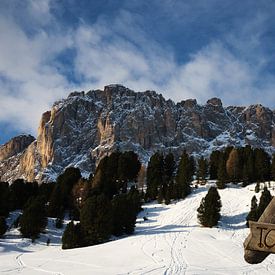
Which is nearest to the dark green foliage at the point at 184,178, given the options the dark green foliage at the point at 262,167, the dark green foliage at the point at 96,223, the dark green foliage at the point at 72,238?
the dark green foliage at the point at 262,167

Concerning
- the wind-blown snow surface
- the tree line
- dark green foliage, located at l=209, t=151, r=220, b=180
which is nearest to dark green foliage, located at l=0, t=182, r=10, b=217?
the tree line

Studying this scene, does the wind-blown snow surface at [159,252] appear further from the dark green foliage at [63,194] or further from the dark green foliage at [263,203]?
the dark green foliage at [63,194]

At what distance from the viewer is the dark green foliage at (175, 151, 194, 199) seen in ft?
209

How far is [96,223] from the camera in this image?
44.2 meters

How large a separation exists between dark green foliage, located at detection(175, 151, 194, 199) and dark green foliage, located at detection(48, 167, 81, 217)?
51.8 ft

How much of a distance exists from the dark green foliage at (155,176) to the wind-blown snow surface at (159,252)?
11078 millimetres

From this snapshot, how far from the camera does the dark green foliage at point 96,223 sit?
4403 cm

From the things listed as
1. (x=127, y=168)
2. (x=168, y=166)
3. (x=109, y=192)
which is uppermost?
(x=168, y=166)

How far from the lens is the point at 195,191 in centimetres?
6675

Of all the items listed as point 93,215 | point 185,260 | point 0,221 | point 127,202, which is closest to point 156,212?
point 127,202

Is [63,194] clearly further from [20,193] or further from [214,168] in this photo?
[214,168]

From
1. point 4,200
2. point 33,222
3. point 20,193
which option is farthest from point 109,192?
point 33,222

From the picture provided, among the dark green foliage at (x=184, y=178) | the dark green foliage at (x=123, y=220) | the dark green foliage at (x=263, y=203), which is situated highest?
the dark green foliage at (x=184, y=178)

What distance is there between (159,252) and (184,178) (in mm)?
38625
